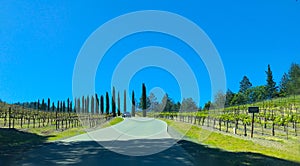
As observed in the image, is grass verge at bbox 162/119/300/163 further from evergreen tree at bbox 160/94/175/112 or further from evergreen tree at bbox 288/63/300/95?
evergreen tree at bbox 160/94/175/112

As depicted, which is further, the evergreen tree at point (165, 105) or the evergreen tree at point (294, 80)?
the evergreen tree at point (165, 105)

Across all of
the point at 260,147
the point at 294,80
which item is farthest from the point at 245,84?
the point at 260,147

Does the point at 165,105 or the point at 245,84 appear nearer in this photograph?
the point at 165,105

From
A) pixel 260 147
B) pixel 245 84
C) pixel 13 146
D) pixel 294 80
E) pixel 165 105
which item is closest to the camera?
pixel 260 147

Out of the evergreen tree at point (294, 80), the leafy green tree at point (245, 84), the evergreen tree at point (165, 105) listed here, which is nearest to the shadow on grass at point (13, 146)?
the evergreen tree at point (294, 80)

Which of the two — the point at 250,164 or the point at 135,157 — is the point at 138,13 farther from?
the point at 250,164

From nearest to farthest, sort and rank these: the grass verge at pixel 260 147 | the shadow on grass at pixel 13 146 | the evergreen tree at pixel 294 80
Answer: the shadow on grass at pixel 13 146 < the grass verge at pixel 260 147 < the evergreen tree at pixel 294 80

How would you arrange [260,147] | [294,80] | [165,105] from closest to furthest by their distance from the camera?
1. [260,147]
2. [294,80]
3. [165,105]

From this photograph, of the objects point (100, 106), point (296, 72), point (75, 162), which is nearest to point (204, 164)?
point (75, 162)

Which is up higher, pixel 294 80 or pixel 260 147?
pixel 294 80

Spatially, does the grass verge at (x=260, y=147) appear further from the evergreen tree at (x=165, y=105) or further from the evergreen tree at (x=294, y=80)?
the evergreen tree at (x=165, y=105)

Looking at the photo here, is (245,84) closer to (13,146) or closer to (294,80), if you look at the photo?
(294,80)

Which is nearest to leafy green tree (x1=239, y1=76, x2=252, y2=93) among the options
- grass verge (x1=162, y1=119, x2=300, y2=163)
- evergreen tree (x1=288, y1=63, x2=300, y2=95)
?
evergreen tree (x1=288, y1=63, x2=300, y2=95)

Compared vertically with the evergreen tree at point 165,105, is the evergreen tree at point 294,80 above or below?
above
